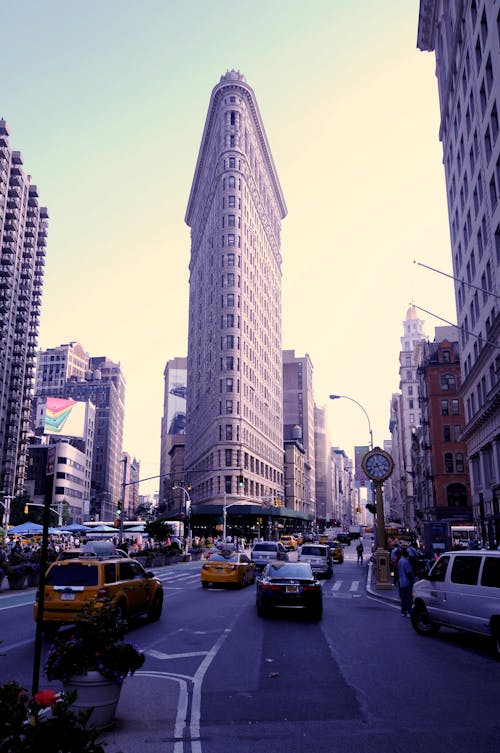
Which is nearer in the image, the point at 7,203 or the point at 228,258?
the point at 228,258

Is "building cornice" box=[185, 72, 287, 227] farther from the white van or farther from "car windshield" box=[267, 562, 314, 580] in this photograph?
the white van

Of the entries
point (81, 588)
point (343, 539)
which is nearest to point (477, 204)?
point (81, 588)

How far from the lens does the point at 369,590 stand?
88.8ft

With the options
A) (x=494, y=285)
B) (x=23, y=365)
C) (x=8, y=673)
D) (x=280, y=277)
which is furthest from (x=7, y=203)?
(x=8, y=673)

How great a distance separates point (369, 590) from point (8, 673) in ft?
64.9

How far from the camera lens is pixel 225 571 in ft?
89.4

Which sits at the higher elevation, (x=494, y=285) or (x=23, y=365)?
(x=23, y=365)

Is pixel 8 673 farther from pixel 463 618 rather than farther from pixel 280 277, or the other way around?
pixel 280 277

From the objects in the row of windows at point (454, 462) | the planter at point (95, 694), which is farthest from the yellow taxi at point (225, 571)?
the row of windows at point (454, 462)

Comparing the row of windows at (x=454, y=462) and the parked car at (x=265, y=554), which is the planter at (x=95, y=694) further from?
the row of windows at (x=454, y=462)

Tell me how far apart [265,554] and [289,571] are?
63.5 feet

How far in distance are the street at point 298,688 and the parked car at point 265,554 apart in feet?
63.2

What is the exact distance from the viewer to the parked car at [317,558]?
113ft

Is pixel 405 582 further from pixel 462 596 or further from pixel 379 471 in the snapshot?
pixel 379 471
